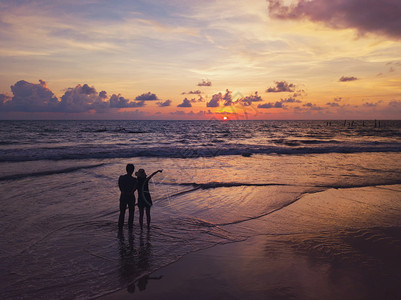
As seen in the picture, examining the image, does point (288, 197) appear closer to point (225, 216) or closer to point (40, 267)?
point (225, 216)

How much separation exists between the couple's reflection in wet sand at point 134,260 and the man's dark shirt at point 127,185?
106 cm

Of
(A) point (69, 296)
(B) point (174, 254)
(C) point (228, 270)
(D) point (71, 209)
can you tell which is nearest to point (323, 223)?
(C) point (228, 270)

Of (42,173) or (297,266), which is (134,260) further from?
(42,173)

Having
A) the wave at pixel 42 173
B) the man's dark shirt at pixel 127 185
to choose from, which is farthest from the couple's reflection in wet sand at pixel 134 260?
the wave at pixel 42 173

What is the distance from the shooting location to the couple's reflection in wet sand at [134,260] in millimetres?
5539

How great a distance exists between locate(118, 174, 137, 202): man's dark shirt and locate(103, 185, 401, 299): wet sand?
2.59m

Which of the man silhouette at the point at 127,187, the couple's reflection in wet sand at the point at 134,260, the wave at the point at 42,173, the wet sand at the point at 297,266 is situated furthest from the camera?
the wave at the point at 42,173

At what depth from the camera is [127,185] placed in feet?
26.1

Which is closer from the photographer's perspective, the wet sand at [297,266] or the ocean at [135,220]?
the wet sand at [297,266]

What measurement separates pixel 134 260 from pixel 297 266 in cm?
374

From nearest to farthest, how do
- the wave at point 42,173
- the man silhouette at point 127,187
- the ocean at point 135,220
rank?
1. the ocean at point 135,220
2. the man silhouette at point 127,187
3. the wave at point 42,173

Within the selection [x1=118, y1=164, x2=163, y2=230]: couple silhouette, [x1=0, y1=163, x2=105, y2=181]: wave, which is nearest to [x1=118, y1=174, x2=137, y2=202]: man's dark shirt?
[x1=118, y1=164, x2=163, y2=230]: couple silhouette

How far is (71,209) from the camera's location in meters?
10.3

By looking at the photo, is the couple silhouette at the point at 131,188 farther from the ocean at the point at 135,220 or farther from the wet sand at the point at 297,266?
the wet sand at the point at 297,266
